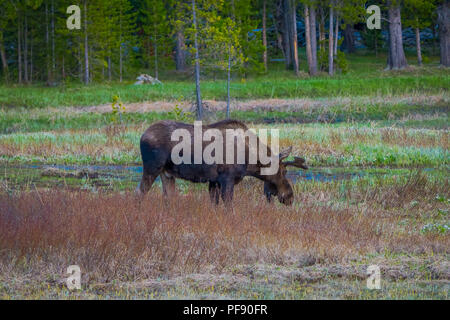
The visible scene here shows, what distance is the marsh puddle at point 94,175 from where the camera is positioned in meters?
16.1

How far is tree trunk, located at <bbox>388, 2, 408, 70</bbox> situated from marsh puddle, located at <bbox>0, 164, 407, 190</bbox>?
26846 mm

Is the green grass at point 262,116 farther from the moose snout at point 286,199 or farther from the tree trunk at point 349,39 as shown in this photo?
the tree trunk at point 349,39

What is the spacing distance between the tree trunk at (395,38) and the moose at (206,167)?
106 feet

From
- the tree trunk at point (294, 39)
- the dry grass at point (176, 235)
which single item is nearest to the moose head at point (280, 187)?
the dry grass at point (176, 235)

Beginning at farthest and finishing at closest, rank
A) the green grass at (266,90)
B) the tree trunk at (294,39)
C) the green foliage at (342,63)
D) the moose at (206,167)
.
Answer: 1. the tree trunk at (294,39)
2. the green foliage at (342,63)
3. the green grass at (266,90)
4. the moose at (206,167)

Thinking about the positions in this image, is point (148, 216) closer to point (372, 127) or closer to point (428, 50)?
point (372, 127)

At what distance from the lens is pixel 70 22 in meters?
44.8

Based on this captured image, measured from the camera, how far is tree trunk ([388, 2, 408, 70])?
1681 inches

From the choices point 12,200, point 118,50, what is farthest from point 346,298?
point 118,50

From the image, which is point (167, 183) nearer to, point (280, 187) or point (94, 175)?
point (280, 187)

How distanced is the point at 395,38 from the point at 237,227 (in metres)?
35.3

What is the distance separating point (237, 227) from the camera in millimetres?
10328

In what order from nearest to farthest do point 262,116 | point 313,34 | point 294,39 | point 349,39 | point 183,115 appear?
point 183,115 < point 262,116 < point 313,34 < point 294,39 < point 349,39

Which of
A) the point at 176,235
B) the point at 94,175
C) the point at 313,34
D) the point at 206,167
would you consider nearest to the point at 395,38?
the point at 313,34
